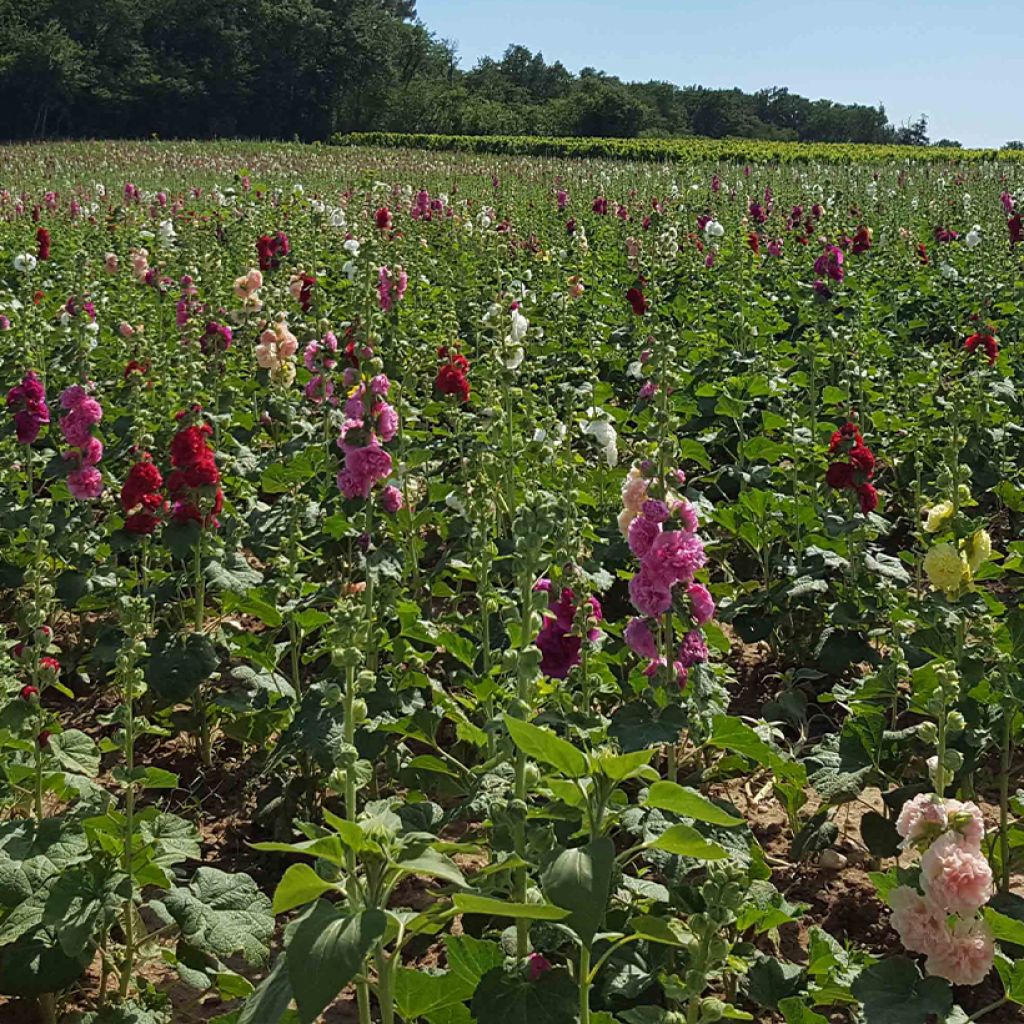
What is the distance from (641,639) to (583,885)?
1.32m

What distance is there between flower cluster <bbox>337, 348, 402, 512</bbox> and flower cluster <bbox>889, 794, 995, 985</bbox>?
2.23m

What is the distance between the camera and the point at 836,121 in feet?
347

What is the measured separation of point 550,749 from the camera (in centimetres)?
185

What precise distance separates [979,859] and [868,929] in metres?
1.32

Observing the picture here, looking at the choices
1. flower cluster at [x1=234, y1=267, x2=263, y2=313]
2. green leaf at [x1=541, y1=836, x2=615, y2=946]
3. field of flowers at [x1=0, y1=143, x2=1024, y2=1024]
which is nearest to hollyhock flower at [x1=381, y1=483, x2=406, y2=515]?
field of flowers at [x1=0, y1=143, x2=1024, y2=1024]

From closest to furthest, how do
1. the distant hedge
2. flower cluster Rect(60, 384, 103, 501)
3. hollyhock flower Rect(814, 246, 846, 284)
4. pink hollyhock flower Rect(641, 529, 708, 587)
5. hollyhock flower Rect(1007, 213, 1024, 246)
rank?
1. pink hollyhock flower Rect(641, 529, 708, 587)
2. flower cluster Rect(60, 384, 103, 501)
3. hollyhock flower Rect(814, 246, 846, 284)
4. hollyhock flower Rect(1007, 213, 1024, 246)
5. the distant hedge

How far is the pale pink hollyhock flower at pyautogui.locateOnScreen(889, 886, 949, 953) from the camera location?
2.29m

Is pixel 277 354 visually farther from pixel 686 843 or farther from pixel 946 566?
pixel 686 843

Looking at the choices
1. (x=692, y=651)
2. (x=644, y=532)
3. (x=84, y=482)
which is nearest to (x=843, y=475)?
(x=692, y=651)

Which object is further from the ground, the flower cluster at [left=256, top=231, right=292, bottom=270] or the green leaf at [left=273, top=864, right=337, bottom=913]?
the flower cluster at [left=256, top=231, right=292, bottom=270]

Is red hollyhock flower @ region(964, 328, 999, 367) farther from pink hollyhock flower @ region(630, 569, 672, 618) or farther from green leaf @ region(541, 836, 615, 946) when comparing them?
green leaf @ region(541, 836, 615, 946)

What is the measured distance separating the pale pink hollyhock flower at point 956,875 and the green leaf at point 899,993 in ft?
0.56

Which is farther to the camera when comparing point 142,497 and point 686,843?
point 142,497

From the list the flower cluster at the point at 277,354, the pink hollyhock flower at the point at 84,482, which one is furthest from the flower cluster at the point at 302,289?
the pink hollyhock flower at the point at 84,482
